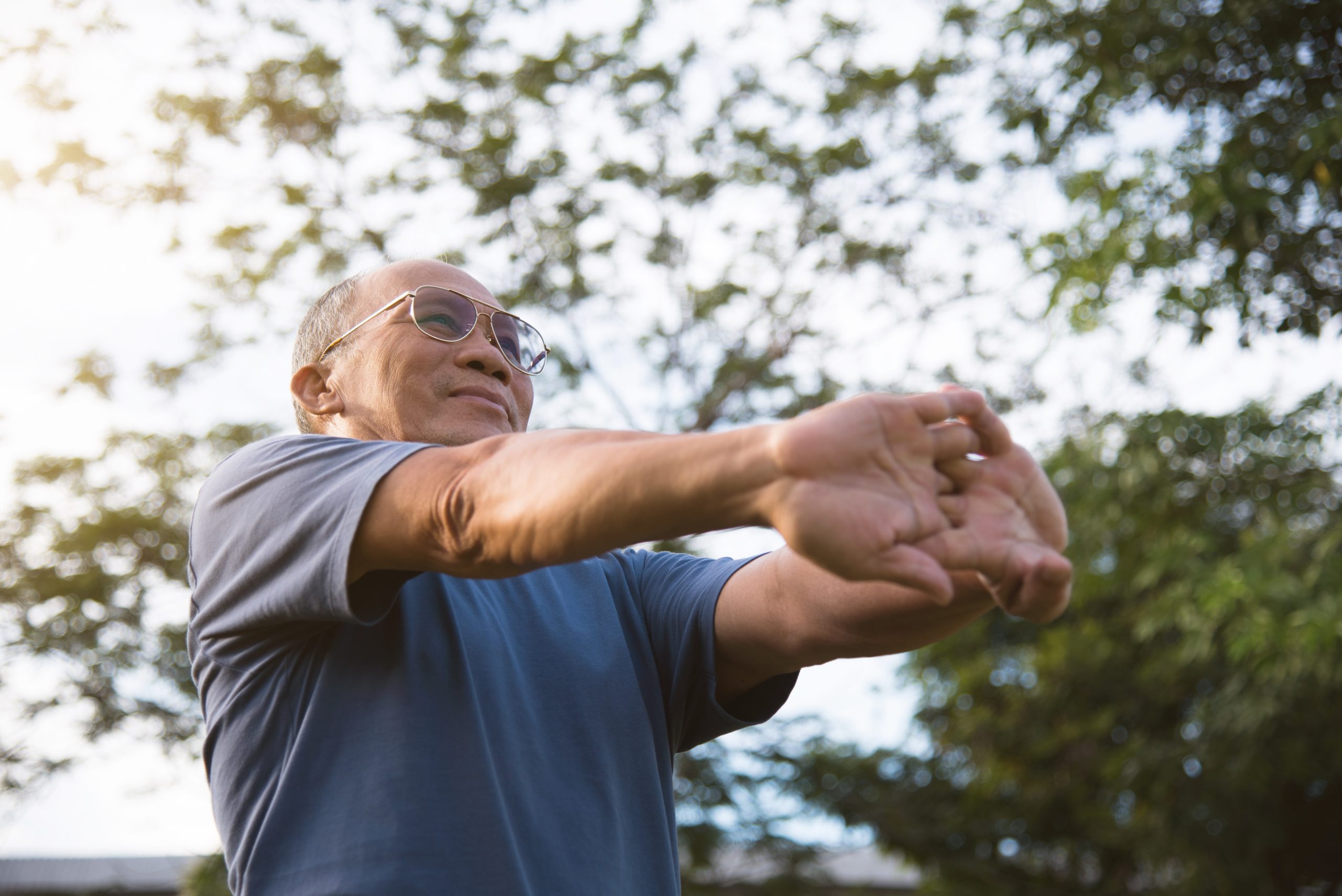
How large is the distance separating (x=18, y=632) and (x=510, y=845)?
10.3 m

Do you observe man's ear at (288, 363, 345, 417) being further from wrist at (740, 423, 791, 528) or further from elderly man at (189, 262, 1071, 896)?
wrist at (740, 423, 791, 528)

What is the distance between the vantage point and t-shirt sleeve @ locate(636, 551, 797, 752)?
5.99 feet

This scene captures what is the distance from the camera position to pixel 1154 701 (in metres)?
12.1

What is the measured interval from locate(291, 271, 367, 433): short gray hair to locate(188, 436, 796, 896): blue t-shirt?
1.76 feet

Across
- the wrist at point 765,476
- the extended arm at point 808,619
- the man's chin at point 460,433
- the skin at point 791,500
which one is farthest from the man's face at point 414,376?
the wrist at point 765,476

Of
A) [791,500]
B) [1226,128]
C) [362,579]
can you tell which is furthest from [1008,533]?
[1226,128]

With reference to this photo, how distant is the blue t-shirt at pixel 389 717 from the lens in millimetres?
1361

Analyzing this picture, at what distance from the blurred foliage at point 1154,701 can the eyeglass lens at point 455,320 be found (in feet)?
16.1

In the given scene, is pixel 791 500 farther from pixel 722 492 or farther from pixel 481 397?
pixel 481 397

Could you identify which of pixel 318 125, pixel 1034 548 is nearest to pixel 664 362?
pixel 318 125

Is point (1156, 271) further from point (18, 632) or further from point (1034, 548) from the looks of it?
point (18, 632)

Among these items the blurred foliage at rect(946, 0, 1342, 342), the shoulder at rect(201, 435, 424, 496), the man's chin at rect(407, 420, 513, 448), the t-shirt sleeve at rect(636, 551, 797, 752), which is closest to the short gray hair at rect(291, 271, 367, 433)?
the man's chin at rect(407, 420, 513, 448)

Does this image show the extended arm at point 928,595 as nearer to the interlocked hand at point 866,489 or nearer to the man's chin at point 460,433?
the interlocked hand at point 866,489

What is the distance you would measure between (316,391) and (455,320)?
0.30 metres
